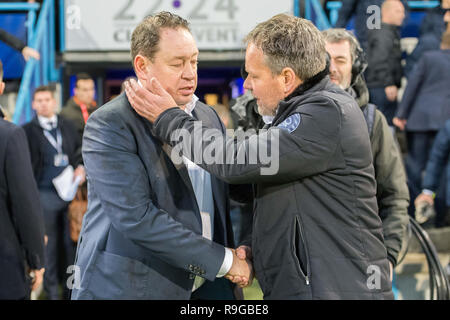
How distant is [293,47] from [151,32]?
2.14 ft

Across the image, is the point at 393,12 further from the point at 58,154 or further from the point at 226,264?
the point at 226,264

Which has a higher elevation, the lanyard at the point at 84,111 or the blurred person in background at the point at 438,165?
the lanyard at the point at 84,111

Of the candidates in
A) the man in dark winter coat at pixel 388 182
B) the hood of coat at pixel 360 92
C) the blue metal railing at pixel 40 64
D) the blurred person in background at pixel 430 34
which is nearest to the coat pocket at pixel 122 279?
the man in dark winter coat at pixel 388 182

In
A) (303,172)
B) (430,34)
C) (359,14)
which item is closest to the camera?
(303,172)

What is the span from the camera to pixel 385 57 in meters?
7.55

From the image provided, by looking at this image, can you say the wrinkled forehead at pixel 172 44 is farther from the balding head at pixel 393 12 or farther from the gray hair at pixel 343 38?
the balding head at pixel 393 12

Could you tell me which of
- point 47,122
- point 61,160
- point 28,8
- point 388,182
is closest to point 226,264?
point 388,182

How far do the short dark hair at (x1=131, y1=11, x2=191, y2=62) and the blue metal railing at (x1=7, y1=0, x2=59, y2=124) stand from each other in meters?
4.89

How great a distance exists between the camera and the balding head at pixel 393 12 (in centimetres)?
764

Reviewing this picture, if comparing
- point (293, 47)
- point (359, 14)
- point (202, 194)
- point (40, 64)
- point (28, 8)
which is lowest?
point (202, 194)

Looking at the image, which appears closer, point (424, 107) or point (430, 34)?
point (424, 107)

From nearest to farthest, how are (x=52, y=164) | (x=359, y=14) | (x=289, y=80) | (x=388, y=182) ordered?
(x=289, y=80)
(x=388, y=182)
(x=52, y=164)
(x=359, y=14)

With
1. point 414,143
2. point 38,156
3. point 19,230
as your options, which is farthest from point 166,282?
point 414,143

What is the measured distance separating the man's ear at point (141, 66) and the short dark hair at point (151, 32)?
2 centimetres
